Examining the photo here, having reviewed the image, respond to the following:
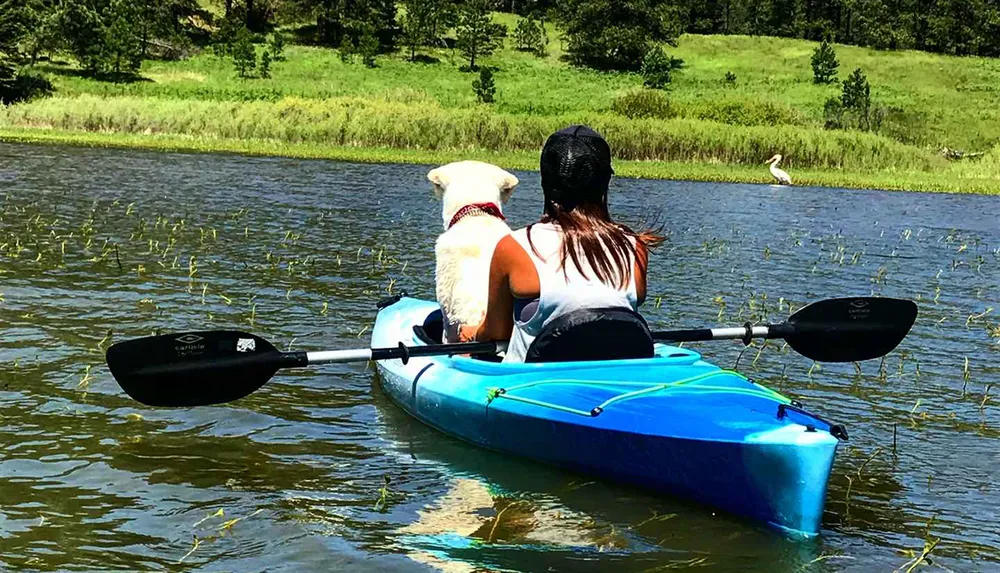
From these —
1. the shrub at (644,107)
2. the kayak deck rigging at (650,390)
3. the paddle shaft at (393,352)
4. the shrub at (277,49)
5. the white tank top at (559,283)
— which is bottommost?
the paddle shaft at (393,352)

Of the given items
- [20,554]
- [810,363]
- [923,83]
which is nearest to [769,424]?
[20,554]

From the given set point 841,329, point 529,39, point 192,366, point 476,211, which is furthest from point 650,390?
point 529,39

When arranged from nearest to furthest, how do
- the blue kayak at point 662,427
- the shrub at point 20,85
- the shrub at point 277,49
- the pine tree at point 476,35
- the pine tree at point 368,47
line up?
the blue kayak at point 662,427 < the shrub at point 20,85 < the shrub at point 277,49 < the pine tree at point 368,47 < the pine tree at point 476,35

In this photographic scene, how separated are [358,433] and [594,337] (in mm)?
2018

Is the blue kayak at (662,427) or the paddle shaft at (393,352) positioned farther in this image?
the paddle shaft at (393,352)

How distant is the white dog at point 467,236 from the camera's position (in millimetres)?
7566

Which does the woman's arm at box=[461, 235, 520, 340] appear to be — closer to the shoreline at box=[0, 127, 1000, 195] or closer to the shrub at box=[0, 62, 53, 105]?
the shoreline at box=[0, 127, 1000, 195]

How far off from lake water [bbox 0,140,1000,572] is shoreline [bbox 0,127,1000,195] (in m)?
16.7

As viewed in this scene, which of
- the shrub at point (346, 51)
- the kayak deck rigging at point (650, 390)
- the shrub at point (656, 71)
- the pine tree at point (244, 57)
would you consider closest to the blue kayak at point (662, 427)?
the kayak deck rigging at point (650, 390)

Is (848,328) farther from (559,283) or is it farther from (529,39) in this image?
(529,39)

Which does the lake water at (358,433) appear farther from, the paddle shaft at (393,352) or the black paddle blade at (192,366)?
the paddle shaft at (393,352)

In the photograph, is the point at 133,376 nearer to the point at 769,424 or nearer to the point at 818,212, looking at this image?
the point at 769,424

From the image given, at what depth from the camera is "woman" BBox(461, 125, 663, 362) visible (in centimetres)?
597

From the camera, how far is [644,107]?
159ft
